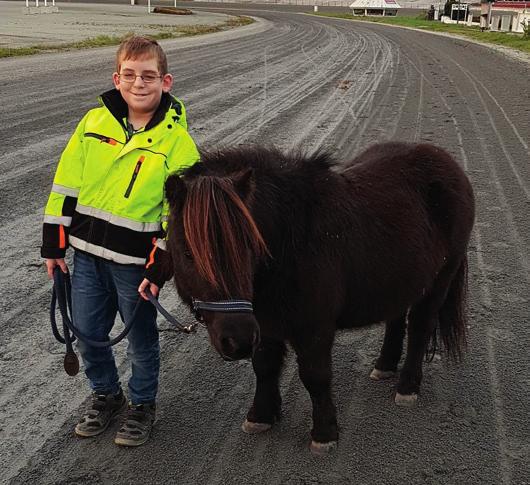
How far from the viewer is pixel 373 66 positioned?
19.8 metres

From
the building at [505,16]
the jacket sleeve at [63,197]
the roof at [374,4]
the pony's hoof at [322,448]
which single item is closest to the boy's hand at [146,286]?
the jacket sleeve at [63,197]

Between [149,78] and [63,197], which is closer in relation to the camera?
[149,78]

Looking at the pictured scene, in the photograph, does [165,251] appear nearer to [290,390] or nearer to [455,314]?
[290,390]

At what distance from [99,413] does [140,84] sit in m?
1.78

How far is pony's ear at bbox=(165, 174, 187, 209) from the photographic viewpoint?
2.36 m

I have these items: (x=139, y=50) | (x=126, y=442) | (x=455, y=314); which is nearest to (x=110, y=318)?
(x=126, y=442)

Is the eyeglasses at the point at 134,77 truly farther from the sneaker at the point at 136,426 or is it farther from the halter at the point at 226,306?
the sneaker at the point at 136,426

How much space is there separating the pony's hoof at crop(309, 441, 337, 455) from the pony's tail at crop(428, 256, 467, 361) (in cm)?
111

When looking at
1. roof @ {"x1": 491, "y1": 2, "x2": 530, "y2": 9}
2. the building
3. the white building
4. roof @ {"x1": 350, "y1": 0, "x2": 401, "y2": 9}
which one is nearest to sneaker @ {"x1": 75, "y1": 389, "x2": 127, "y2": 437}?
the building

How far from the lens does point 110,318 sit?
10.6ft

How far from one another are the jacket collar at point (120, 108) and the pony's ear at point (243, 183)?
672 millimetres

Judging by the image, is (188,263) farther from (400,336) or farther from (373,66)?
(373,66)

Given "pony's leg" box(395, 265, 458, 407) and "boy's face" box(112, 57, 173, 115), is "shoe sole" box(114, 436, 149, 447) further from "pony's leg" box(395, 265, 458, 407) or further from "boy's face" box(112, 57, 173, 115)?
"boy's face" box(112, 57, 173, 115)

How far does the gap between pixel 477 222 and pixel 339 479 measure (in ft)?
14.0
